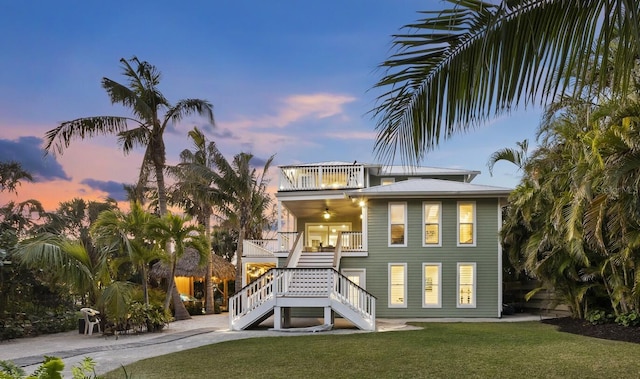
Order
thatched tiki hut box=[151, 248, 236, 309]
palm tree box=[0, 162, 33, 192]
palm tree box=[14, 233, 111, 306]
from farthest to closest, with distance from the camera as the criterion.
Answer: thatched tiki hut box=[151, 248, 236, 309] < palm tree box=[0, 162, 33, 192] < palm tree box=[14, 233, 111, 306]

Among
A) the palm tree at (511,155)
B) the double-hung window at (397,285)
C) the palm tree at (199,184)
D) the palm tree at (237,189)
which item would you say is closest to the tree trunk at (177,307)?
the palm tree at (199,184)

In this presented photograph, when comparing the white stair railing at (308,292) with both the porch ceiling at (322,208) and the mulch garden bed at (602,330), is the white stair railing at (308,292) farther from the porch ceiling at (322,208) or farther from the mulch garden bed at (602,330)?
the mulch garden bed at (602,330)

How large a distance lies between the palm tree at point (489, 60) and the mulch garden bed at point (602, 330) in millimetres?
11544

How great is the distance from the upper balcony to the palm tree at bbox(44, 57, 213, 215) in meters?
3.68

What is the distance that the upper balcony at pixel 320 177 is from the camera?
1917 centimetres

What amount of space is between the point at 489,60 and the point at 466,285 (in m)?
17.2

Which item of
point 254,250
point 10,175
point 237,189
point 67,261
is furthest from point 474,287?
point 10,175

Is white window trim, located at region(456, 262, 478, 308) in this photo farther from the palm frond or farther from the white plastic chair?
the palm frond

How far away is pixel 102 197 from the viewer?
1339 inches

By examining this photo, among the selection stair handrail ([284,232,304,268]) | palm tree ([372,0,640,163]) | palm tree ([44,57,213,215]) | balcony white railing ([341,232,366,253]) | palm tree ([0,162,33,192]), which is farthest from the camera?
balcony white railing ([341,232,366,253])

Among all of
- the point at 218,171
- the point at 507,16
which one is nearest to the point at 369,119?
the point at 507,16

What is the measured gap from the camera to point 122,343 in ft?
39.6

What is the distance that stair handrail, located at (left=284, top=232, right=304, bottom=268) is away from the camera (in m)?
17.0

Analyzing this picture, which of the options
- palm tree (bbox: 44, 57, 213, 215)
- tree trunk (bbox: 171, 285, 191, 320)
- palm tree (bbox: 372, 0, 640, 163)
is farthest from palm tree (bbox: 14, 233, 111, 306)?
palm tree (bbox: 372, 0, 640, 163)
